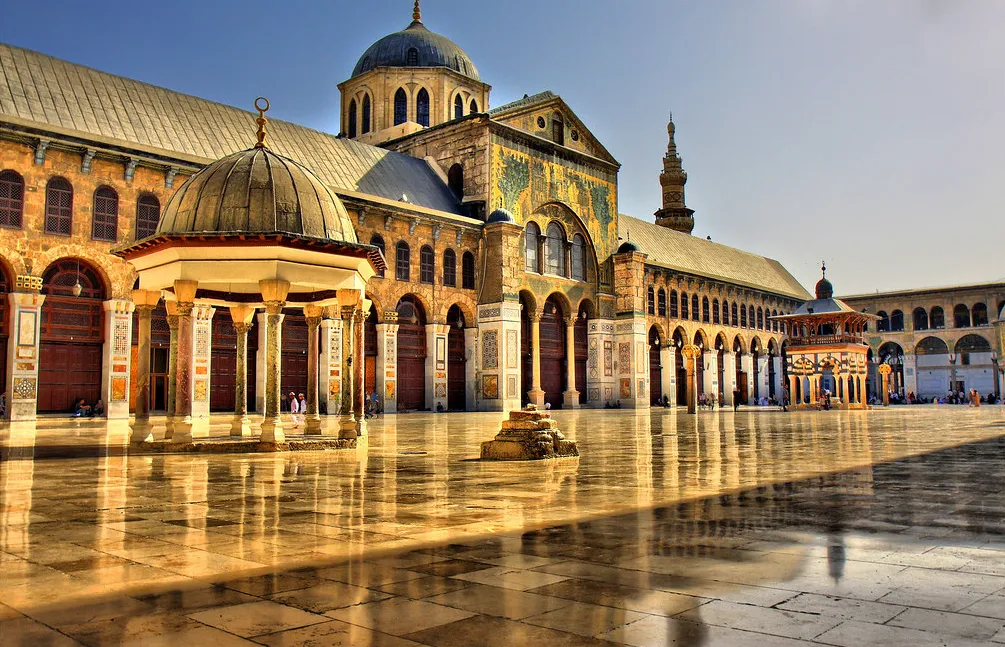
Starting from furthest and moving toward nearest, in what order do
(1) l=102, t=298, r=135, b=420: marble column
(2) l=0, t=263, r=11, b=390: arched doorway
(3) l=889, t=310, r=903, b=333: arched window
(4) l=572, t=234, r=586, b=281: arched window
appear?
(3) l=889, t=310, r=903, b=333: arched window, (4) l=572, t=234, r=586, b=281: arched window, (1) l=102, t=298, r=135, b=420: marble column, (2) l=0, t=263, r=11, b=390: arched doorway

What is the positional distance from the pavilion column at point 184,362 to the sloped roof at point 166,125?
1300 cm

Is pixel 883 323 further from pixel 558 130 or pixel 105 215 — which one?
pixel 105 215

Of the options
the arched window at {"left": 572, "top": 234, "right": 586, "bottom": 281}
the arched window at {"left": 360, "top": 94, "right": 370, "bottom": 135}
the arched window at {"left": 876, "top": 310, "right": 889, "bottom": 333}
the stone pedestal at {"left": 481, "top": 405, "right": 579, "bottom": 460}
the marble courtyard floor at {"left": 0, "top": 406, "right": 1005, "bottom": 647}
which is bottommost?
the marble courtyard floor at {"left": 0, "top": 406, "right": 1005, "bottom": 647}

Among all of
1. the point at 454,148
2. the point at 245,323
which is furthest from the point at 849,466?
the point at 454,148

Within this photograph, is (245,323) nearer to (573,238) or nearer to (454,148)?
(454,148)

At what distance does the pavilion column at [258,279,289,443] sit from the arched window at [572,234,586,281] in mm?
27634

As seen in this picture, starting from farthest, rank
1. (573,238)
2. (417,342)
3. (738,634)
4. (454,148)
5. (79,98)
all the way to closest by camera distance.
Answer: (573,238)
(454,148)
(417,342)
(79,98)
(738,634)

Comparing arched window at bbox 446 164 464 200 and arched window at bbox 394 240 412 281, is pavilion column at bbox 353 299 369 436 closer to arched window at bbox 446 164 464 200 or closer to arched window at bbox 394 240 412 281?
arched window at bbox 394 240 412 281

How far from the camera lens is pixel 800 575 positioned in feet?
13.4

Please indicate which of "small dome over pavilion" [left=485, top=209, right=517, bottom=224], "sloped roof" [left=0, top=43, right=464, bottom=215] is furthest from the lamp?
"small dome over pavilion" [left=485, top=209, right=517, bottom=224]

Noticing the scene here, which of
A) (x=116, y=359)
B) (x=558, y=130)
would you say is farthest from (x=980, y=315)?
(x=116, y=359)

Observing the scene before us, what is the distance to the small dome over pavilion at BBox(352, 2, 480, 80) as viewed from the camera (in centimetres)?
4200

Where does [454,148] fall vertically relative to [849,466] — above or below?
above

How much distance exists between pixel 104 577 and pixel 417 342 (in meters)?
29.7
